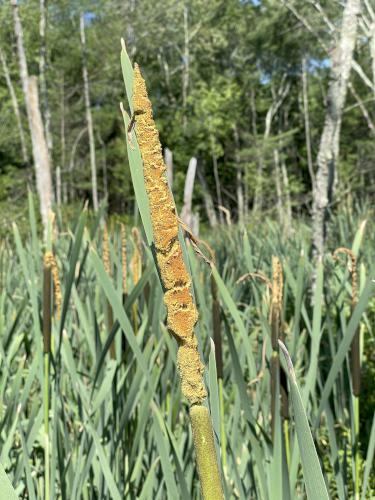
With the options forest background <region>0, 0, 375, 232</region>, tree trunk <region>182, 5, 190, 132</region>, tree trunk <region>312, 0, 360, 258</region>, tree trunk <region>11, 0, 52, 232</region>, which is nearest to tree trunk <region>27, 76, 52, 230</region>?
tree trunk <region>11, 0, 52, 232</region>

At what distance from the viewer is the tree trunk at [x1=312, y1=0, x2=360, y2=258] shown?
7.89 feet

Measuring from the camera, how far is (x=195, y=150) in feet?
56.6

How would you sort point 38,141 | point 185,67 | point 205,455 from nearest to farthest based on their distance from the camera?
1. point 205,455
2. point 38,141
3. point 185,67

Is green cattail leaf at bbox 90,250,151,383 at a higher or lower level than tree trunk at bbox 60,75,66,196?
lower

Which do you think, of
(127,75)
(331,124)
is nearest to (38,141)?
(331,124)

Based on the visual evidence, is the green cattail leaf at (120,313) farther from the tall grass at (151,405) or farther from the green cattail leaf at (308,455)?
the green cattail leaf at (308,455)

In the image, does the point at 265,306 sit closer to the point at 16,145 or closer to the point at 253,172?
the point at 16,145

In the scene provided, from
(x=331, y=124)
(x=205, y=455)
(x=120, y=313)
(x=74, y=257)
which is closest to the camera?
(x=205, y=455)

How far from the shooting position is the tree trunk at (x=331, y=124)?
2406 mm

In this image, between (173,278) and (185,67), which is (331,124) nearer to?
(173,278)

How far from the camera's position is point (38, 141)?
11.7ft

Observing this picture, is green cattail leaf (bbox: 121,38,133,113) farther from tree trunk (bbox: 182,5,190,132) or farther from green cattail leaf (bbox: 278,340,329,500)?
tree trunk (bbox: 182,5,190,132)

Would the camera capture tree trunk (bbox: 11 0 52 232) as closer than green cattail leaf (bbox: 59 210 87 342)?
No

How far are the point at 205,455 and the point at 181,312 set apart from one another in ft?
0.18
